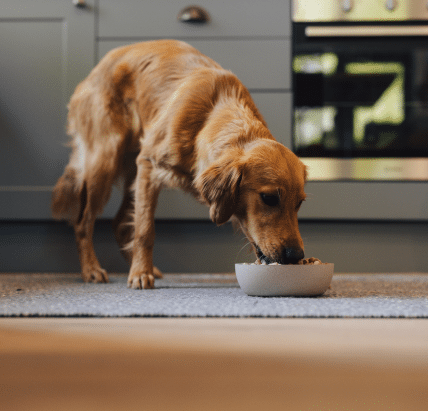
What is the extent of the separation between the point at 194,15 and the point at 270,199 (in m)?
1.23

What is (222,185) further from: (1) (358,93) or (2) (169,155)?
(1) (358,93)

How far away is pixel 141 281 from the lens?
169 cm

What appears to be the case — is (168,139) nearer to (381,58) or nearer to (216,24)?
(216,24)

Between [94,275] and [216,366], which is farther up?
[216,366]

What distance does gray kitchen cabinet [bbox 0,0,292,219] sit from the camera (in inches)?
91.4

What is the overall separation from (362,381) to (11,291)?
1.09 meters

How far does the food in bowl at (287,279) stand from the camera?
1.30 m

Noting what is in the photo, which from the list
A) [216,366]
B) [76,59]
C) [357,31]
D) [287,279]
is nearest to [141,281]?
[287,279]

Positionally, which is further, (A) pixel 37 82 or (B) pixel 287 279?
(A) pixel 37 82

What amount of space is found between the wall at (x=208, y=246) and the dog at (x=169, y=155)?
0.23 m

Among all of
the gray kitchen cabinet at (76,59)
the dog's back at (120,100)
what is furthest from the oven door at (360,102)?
the dog's back at (120,100)


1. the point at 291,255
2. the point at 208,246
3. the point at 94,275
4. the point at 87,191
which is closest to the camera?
the point at 291,255

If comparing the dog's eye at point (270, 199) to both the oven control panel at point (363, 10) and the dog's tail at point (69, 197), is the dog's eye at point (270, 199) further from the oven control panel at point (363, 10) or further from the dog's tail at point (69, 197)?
the oven control panel at point (363, 10)

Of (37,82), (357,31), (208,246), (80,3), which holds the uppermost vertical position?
(80,3)
